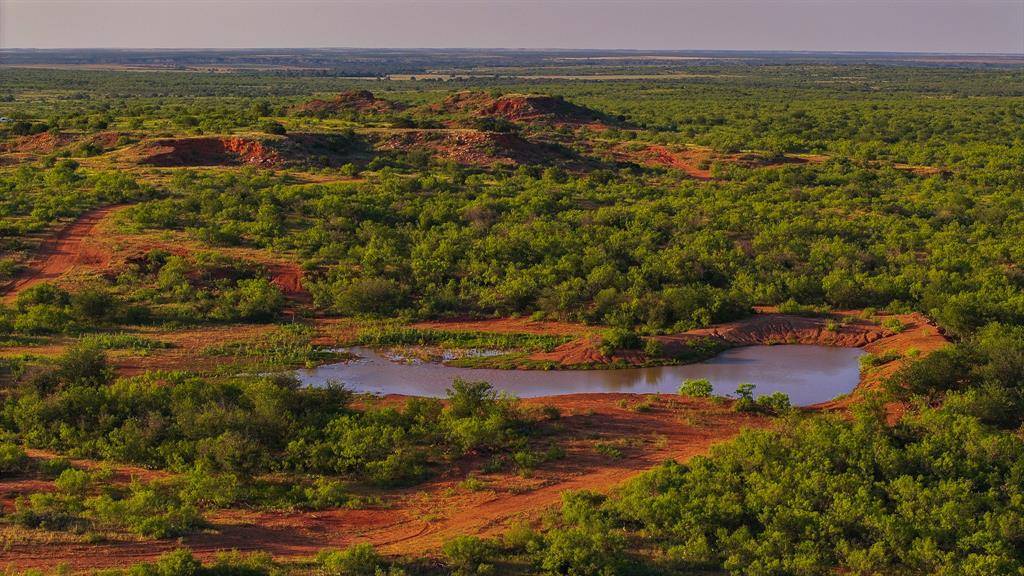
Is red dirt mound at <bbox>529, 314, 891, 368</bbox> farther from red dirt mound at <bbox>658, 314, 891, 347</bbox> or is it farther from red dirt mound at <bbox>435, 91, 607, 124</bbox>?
red dirt mound at <bbox>435, 91, 607, 124</bbox>

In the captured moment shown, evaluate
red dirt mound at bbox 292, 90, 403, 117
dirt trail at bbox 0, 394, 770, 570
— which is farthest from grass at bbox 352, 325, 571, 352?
red dirt mound at bbox 292, 90, 403, 117

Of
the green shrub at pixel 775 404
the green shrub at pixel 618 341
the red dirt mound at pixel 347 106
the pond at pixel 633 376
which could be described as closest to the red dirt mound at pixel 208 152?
the red dirt mound at pixel 347 106

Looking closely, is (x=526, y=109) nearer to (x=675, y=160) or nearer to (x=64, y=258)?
(x=675, y=160)

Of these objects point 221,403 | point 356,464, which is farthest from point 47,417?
point 356,464

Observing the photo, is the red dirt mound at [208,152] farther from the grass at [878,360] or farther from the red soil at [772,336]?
the grass at [878,360]

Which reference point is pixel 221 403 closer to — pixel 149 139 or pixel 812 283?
pixel 812 283

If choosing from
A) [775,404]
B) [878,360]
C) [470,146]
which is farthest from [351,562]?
[470,146]
